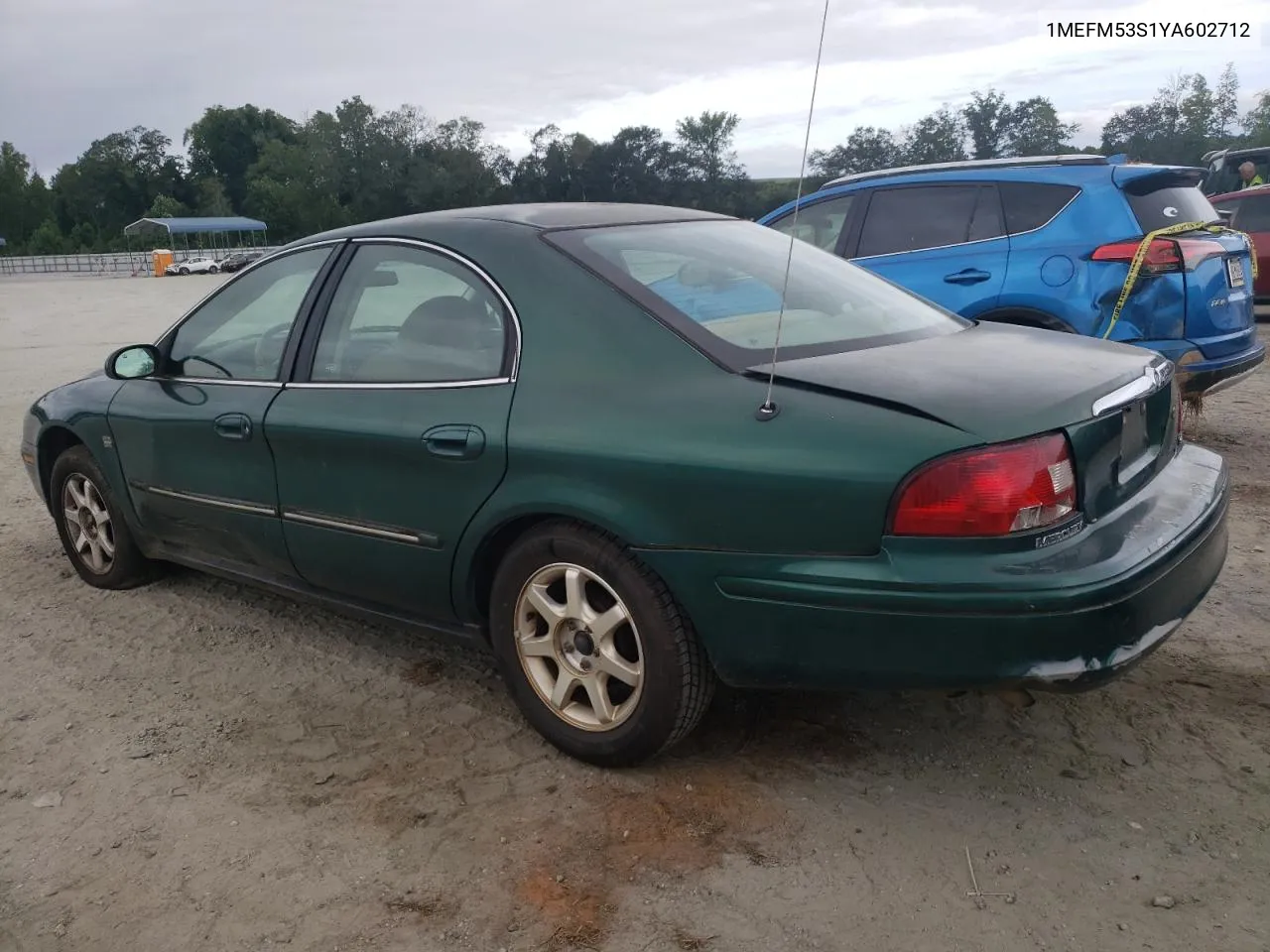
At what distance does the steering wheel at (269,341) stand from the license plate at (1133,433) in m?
2.57

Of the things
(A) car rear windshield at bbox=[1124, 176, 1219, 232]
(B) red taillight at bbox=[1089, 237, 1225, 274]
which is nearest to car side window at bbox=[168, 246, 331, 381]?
(B) red taillight at bbox=[1089, 237, 1225, 274]

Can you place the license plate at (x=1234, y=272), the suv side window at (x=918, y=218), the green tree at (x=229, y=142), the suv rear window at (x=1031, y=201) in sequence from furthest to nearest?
the green tree at (x=229, y=142), the suv side window at (x=918, y=218), the suv rear window at (x=1031, y=201), the license plate at (x=1234, y=272)

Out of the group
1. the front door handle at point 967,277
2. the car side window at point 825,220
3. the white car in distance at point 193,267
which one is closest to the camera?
the front door handle at point 967,277

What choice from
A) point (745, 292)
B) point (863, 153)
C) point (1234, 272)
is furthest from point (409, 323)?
point (863, 153)

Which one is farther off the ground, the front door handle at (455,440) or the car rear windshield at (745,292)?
the car rear windshield at (745,292)

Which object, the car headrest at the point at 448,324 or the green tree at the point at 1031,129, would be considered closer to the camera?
the car headrest at the point at 448,324

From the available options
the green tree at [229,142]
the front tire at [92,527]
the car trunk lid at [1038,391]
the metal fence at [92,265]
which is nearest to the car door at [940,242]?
the car trunk lid at [1038,391]

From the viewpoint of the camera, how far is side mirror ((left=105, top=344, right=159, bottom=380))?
4.16 meters

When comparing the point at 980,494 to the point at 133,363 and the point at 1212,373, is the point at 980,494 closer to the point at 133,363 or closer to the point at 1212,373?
the point at 133,363

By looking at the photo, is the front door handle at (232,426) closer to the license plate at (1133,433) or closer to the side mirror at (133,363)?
the side mirror at (133,363)

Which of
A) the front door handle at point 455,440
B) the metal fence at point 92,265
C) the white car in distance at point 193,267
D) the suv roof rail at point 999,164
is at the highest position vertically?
the suv roof rail at point 999,164

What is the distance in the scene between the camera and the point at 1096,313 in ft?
19.0

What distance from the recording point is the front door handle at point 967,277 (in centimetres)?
628

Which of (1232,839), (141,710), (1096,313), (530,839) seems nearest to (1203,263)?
(1096,313)
